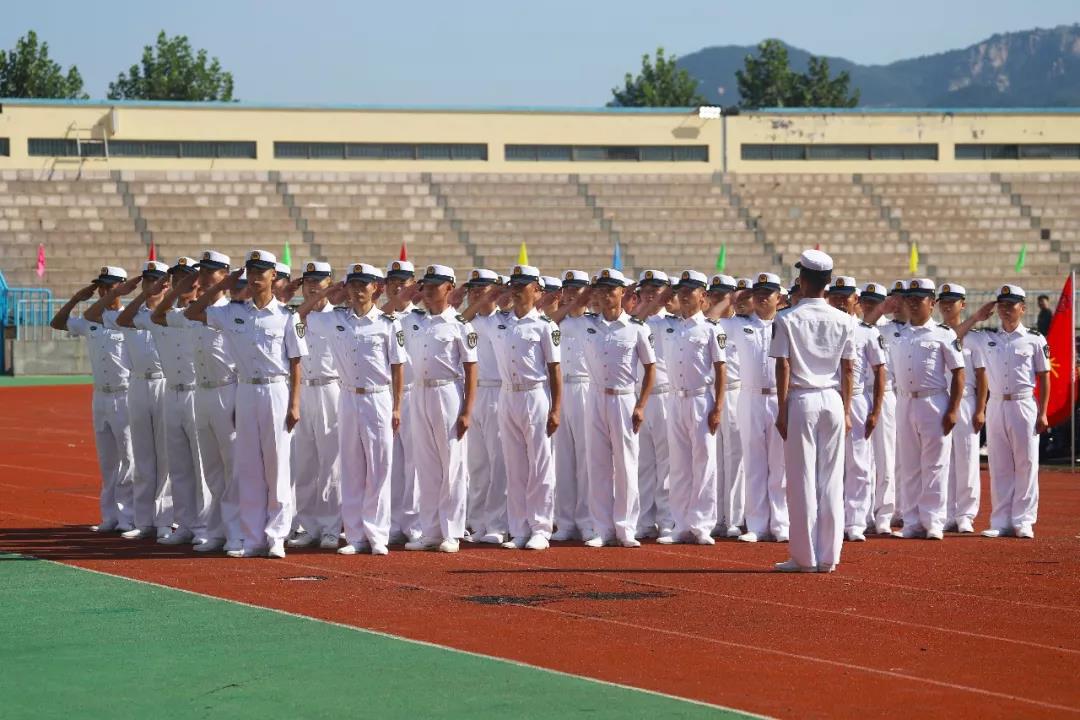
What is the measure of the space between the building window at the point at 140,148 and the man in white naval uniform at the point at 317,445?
3045 cm

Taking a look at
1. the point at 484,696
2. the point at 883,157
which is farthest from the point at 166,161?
the point at 484,696

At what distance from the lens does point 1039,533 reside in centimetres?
1345

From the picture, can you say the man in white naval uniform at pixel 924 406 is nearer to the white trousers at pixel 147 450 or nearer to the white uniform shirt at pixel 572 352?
the white uniform shirt at pixel 572 352

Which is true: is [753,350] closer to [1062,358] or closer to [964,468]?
[964,468]

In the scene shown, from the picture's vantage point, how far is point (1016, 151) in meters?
46.4

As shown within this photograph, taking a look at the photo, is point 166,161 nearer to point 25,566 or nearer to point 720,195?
point 720,195

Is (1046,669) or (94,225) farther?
(94,225)

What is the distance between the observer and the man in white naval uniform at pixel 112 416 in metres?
13.0

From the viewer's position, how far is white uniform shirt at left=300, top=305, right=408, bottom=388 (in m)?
11.8

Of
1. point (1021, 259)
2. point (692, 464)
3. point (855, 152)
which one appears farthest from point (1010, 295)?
point (855, 152)

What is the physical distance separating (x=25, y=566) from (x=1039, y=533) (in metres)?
7.74

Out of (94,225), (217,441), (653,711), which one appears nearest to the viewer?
(653,711)

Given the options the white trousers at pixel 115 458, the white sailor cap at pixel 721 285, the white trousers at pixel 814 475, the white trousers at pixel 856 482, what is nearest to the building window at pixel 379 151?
the white trousers at pixel 115 458

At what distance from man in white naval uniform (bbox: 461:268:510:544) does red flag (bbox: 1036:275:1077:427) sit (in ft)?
27.7
